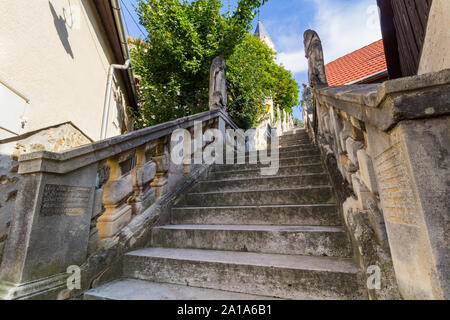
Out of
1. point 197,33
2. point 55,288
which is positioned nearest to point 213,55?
point 197,33

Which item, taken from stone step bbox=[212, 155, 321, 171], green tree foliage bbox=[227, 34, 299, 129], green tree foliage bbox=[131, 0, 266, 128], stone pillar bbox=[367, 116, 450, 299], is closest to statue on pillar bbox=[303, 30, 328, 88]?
stone step bbox=[212, 155, 321, 171]

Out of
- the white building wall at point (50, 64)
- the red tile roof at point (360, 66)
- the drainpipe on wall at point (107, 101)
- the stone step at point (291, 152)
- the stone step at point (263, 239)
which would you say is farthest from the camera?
the red tile roof at point (360, 66)

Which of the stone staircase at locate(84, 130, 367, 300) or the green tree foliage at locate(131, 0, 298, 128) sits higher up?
the green tree foliage at locate(131, 0, 298, 128)

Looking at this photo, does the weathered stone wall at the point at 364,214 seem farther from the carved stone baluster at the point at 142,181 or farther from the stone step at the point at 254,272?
the carved stone baluster at the point at 142,181

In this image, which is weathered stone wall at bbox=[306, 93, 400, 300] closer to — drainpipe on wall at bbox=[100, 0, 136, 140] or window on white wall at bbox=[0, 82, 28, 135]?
window on white wall at bbox=[0, 82, 28, 135]

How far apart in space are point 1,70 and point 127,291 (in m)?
2.63

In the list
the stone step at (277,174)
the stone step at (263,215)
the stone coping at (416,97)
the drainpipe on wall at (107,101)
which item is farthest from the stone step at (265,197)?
the drainpipe on wall at (107,101)

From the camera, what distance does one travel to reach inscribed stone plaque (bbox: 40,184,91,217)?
1342 millimetres

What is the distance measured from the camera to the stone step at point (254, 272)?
3.99 ft

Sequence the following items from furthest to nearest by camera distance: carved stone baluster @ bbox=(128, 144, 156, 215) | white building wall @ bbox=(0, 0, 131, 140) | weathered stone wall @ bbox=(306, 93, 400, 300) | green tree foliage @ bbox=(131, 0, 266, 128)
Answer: green tree foliage @ bbox=(131, 0, 266, 128), white building wall @ bbox=(0, 0, 131, 140), carved stone baluster @ bbox=(128, 144, 156, 215), weathered stone wall @ bbox=(306, 93, 400, 300)

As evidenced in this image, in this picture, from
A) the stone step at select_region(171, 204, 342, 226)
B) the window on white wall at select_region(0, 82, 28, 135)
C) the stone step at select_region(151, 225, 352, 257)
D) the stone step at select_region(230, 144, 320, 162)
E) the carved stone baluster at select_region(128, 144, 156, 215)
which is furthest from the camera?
the stone step at select_region(230, 144, 320, 162)

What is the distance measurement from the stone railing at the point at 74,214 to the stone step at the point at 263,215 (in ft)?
1.10
